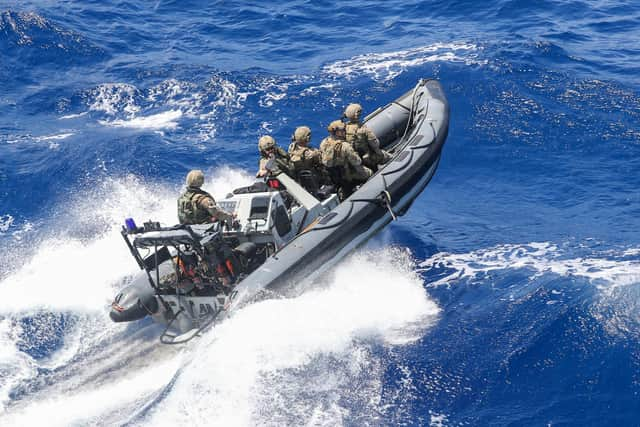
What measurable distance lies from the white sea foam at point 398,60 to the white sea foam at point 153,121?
4.21 metres

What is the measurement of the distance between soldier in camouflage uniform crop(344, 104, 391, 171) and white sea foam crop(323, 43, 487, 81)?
6096 mm

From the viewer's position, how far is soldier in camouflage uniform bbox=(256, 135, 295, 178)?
10.3 metres

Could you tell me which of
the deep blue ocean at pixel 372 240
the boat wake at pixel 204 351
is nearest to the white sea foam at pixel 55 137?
the deep blue ocean at pixel 372 240

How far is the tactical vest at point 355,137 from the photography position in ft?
36.7

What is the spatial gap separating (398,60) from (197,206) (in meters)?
10.1

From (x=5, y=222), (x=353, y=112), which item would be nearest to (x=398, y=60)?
(x=353, y=112)

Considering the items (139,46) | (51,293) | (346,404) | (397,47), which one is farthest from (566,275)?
(139,46)

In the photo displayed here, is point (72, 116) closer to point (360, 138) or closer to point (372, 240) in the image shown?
point (360, 138)

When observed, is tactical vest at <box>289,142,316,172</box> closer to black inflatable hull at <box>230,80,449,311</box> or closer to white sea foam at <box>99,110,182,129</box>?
black inflatable hull at <box>230,80,449,311</box>

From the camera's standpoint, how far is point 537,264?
10.4 m

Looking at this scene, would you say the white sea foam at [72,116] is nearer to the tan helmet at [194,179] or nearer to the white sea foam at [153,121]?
the white sea foam at [153,121]

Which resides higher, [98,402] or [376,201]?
[376,201]

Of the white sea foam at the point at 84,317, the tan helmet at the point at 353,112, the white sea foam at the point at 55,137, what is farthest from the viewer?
the white sea foam at the point at 55,137

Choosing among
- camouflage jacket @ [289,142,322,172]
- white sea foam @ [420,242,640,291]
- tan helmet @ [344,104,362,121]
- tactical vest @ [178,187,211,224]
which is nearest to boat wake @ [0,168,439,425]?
white sea foam @ [420,242,640,291]
